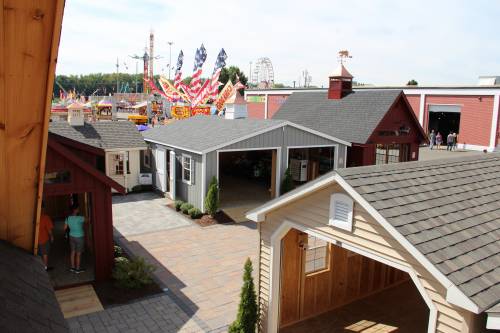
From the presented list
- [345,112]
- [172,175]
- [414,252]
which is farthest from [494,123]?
[414,252]

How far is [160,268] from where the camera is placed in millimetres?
12141

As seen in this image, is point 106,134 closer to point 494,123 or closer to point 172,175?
point 172,175

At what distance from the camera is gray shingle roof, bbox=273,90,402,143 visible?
70.8 feet

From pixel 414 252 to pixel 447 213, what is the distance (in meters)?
1.25

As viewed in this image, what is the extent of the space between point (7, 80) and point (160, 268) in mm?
10678

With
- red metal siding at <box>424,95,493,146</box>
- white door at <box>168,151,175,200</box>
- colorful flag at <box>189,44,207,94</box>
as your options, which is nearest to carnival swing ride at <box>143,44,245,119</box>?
colorful flag at <box>189,44,207,94</box>

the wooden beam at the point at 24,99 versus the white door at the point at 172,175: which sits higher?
the wooden beam at the point at 24,99

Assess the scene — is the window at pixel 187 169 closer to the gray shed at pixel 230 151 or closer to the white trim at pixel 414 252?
the gray shed at pixel 230 151

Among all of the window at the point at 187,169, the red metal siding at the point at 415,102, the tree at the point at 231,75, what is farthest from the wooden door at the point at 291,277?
the tree at the point at 231,75

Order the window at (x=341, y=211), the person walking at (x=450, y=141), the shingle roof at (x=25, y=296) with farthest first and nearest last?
the person walking at (x=450, y=141) < the window at (x=341, y=211) < the shingle roof at (x=25, y=296)

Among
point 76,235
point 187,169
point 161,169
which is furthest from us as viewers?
point 161,169

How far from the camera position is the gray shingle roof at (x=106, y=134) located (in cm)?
1997

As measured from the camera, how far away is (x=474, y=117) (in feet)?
108

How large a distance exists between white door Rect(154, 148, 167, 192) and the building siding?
12521mm
